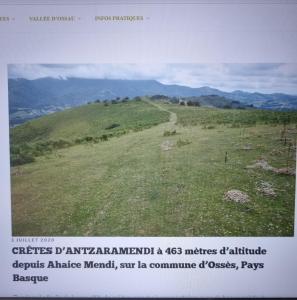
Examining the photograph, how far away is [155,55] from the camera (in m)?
1.74

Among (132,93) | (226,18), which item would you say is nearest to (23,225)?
(132,93)

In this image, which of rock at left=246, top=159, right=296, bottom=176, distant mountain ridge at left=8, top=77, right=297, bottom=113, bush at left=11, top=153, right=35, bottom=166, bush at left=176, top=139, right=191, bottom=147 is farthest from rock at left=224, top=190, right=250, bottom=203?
bush at left=11, top=153, right=35, bottom=166

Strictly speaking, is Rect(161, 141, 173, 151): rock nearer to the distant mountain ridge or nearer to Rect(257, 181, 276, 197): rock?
the distant mountain ridge

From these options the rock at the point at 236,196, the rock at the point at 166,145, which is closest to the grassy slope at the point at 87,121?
the rock at the point at 166,145

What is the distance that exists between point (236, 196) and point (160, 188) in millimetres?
396

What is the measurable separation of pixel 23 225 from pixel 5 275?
28 centimetres

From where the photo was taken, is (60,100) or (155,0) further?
(60,100)

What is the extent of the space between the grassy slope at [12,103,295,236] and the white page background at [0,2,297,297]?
0.20ft

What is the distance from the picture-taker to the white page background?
5.57 ft

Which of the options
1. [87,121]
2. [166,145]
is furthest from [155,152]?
[87,121]

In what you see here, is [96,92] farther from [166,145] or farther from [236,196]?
[236,196]

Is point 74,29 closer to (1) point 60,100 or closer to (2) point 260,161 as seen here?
(1) point 60,100

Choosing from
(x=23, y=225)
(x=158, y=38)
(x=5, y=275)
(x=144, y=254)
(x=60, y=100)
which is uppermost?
(x=158, y=38)

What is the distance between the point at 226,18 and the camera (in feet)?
5.58
